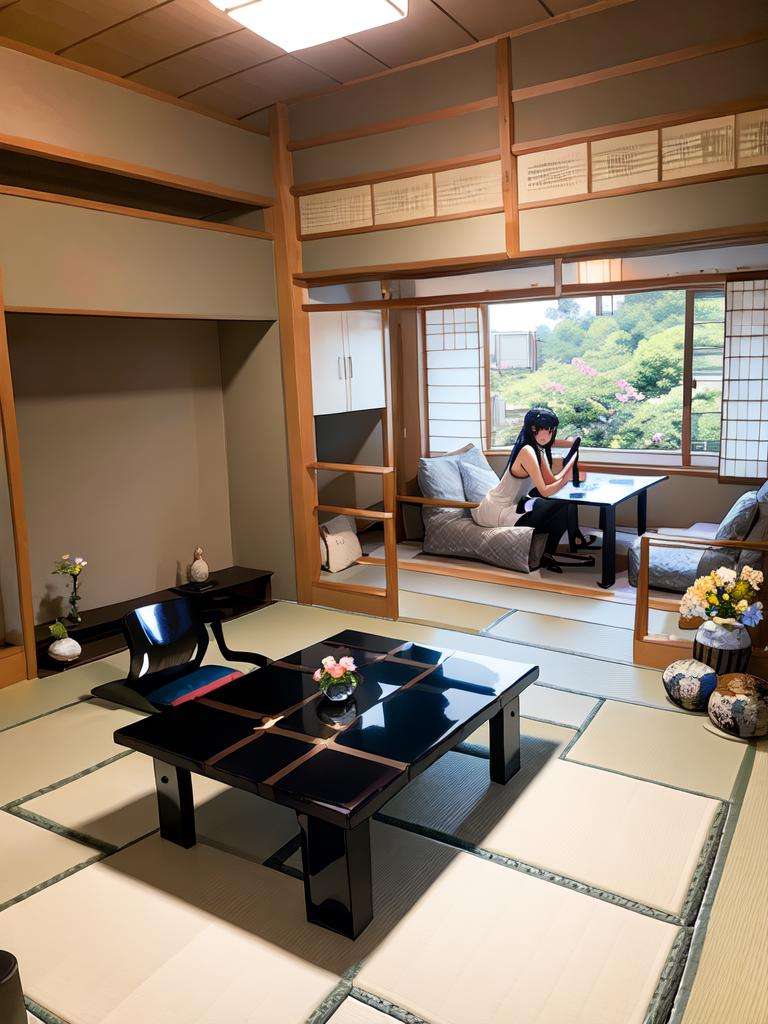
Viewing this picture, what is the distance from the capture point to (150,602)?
487 centimetres

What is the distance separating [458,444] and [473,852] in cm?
532

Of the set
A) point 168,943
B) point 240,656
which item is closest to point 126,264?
point 240,656

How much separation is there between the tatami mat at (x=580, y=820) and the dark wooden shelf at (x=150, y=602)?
1.42 meters

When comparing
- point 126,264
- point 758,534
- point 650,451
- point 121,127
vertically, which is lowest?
point 758,534

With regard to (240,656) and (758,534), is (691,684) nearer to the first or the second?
(758,534)

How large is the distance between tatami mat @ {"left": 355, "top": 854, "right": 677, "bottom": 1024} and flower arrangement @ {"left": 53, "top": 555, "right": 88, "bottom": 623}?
2.83 m

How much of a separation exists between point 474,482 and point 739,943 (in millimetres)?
4751

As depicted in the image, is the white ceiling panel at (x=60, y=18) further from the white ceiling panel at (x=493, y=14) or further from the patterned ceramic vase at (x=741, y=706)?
the patterned ceramic vase at (x=741, y=706)

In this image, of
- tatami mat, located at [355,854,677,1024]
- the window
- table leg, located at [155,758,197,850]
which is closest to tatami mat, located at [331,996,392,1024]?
tatami mat, located at [355,854,677,1024]

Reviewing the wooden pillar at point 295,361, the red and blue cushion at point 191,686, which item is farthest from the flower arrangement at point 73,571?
the wooden pillar at point 295,361

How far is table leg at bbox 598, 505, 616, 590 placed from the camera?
5.39 metres

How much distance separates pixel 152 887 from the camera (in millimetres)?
2426

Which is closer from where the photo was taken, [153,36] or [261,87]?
[153,36]

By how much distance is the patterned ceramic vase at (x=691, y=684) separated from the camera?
11.2 feet
